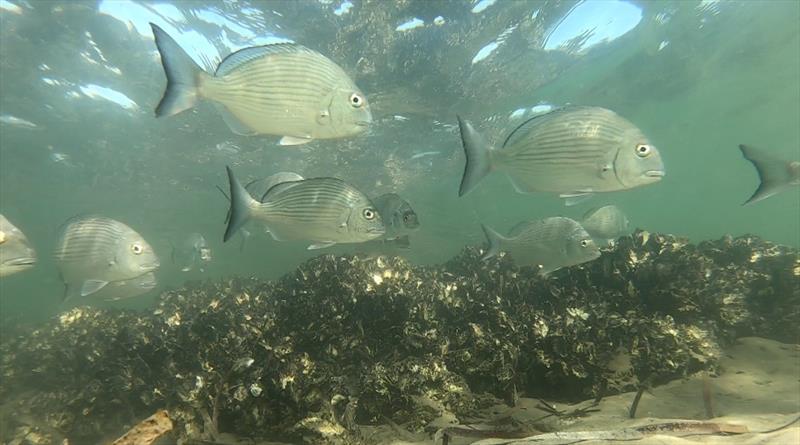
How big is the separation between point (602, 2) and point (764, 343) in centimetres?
1390

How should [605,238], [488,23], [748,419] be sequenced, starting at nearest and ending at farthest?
1. [748,419]
2. [605,238]
3. [488,23]

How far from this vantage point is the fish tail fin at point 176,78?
2943 millimetres

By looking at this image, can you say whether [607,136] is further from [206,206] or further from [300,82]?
[206,206]

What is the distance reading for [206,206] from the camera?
107 feet

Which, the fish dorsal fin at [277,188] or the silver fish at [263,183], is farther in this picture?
the silver fish at [263,183]

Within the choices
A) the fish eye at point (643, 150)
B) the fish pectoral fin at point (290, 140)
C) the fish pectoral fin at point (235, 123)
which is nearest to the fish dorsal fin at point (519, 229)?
the fish eye at point (643, 150)

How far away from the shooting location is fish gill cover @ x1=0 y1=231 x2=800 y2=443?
3303 mm

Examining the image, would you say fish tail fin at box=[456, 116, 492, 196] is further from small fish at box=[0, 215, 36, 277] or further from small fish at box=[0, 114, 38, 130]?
small fish at box=[0, 114, 38, 130]

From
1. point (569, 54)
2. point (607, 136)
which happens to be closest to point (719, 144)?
point (569, 54)

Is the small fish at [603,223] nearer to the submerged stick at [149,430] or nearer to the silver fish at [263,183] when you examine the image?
the silver fish at [263,183]

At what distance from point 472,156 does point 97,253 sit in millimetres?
4686

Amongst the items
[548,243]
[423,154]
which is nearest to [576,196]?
[548,243]

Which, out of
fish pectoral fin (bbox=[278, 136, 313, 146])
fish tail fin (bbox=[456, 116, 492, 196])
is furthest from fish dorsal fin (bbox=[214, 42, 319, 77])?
fish tail fin (bbox=[456, 116, 492, 196])

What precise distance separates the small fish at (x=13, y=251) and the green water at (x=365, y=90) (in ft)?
30.6
